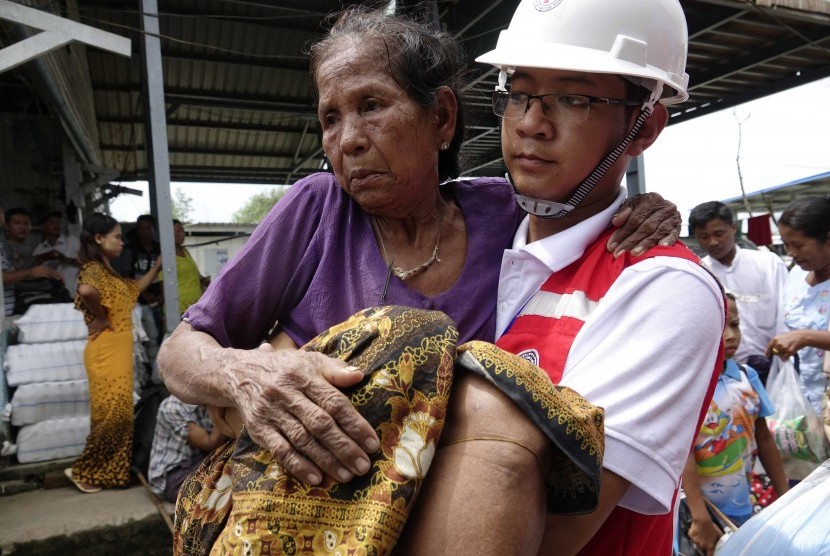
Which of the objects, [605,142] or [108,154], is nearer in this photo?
[605,142]

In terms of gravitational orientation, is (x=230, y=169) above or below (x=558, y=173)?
below

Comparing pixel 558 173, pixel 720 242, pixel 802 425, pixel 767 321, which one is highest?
pixel 558 173

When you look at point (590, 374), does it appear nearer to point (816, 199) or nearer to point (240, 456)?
point (240, 456)

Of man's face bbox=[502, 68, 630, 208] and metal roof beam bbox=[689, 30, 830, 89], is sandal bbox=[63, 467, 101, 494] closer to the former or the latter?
man's face bbox=[502, 68, 630, 208]

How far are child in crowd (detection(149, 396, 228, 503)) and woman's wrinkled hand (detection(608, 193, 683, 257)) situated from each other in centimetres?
400

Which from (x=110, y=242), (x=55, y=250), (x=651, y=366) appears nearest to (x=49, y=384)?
(x=110, y=242)

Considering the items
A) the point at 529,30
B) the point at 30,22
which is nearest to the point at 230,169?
the point at 30,22

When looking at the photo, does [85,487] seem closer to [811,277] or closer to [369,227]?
[369,227]

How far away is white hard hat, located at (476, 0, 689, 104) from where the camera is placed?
1.31m

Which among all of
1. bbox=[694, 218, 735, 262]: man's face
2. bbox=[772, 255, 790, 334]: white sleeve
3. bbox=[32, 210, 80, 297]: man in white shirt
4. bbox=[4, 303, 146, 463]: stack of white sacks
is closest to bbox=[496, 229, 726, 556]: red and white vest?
bbox=[772, 255, 790, 334]: white sleeve

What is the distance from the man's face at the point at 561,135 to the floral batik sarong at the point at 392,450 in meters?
0.59

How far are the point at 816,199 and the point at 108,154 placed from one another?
13.1 meters

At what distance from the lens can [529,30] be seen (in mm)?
1420

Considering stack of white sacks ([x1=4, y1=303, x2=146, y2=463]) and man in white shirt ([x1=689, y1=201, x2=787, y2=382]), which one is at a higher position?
man in white shirt ([x1=689, y1=201, x2=787, y2=382])
